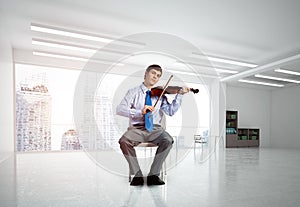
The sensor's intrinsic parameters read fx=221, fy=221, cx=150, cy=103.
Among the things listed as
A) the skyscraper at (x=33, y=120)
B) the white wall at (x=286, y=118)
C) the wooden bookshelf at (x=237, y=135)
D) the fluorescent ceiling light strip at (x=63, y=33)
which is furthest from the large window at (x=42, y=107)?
the white wall at (x=286, y=118)

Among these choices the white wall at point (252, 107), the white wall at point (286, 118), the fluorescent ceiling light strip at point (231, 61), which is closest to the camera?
the fluorescent ceiling light strip at point (231, 61)

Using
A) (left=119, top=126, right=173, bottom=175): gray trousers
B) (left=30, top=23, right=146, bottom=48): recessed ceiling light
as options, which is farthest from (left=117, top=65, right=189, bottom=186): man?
(left=30, top=23, right=146, bottom=48): recessed ceiling light

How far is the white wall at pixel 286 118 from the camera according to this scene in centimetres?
989

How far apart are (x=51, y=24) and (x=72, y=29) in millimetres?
406

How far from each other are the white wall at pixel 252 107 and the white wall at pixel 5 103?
8.14 metres

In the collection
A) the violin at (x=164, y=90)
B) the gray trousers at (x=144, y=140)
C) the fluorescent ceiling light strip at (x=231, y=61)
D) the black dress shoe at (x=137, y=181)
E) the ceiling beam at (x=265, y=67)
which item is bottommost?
the black dress shoe at (x=137, y=181)

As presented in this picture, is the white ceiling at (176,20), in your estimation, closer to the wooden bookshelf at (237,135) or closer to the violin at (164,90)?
the violin at (164,90)

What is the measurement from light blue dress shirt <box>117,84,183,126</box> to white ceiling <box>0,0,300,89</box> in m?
2.63

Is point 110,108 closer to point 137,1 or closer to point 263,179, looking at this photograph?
point 263,179

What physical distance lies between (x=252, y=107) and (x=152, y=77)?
405 inches

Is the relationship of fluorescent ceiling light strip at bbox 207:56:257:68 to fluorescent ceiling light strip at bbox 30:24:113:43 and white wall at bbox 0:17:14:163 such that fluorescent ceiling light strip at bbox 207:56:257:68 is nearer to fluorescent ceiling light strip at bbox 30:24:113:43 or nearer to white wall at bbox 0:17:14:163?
fluorescent ceiling light strip at bbox 30:24:113:43

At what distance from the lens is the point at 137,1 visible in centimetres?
353

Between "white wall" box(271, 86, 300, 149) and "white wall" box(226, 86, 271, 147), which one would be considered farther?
"white wall" box(226, 86, 271, 147)

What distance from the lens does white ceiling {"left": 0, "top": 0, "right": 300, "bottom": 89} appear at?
364 centimetres
